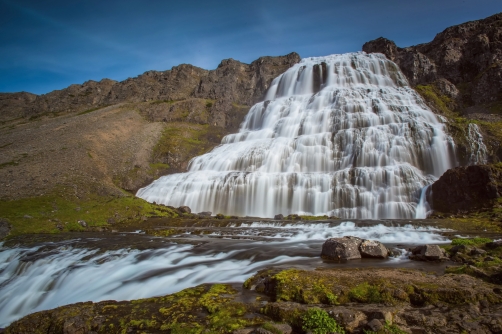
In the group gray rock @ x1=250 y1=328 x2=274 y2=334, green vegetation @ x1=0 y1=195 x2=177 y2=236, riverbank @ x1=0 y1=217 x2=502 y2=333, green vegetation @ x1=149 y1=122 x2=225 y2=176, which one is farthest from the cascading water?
gray rock @ x1=250 y1=328 x2=274 y2=334

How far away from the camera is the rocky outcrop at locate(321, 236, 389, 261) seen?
10192 millimetres

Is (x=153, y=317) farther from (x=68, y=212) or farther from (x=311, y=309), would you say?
(x=68, y=212)

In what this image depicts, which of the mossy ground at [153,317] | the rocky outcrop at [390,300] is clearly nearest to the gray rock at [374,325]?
the rocky outcrop at [390,300]

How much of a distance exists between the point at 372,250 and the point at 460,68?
227ft

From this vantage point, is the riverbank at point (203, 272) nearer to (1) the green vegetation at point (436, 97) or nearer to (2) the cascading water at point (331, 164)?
(2) the cascading water at point (331, 164)

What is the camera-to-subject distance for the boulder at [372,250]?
10312 mm

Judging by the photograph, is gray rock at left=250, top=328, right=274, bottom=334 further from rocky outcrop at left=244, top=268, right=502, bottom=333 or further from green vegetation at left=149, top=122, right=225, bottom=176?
green vegetation at left=149, top=122, right=225, bottom=176

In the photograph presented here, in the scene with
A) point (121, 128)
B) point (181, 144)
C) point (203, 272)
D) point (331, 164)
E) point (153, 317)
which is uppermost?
point (121, 128)

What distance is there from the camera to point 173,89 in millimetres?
81812

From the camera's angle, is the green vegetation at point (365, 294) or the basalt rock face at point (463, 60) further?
the basalt rock face at point (463, 60)

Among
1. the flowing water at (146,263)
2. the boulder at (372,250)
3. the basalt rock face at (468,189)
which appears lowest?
the flowing water at (146,263)

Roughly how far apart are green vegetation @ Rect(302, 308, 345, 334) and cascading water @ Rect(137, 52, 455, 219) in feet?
76.8

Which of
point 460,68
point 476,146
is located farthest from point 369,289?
point 460,68

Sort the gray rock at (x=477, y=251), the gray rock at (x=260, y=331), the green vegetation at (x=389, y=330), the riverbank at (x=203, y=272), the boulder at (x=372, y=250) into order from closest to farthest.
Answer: the green vegetation at (x=389, y=330) → the gray rock at (x=260, y=331) → the riverbank at (x=203, y=272) → the gray rock at (x=477, y=251) → the boulder at (x=372, y=250)
